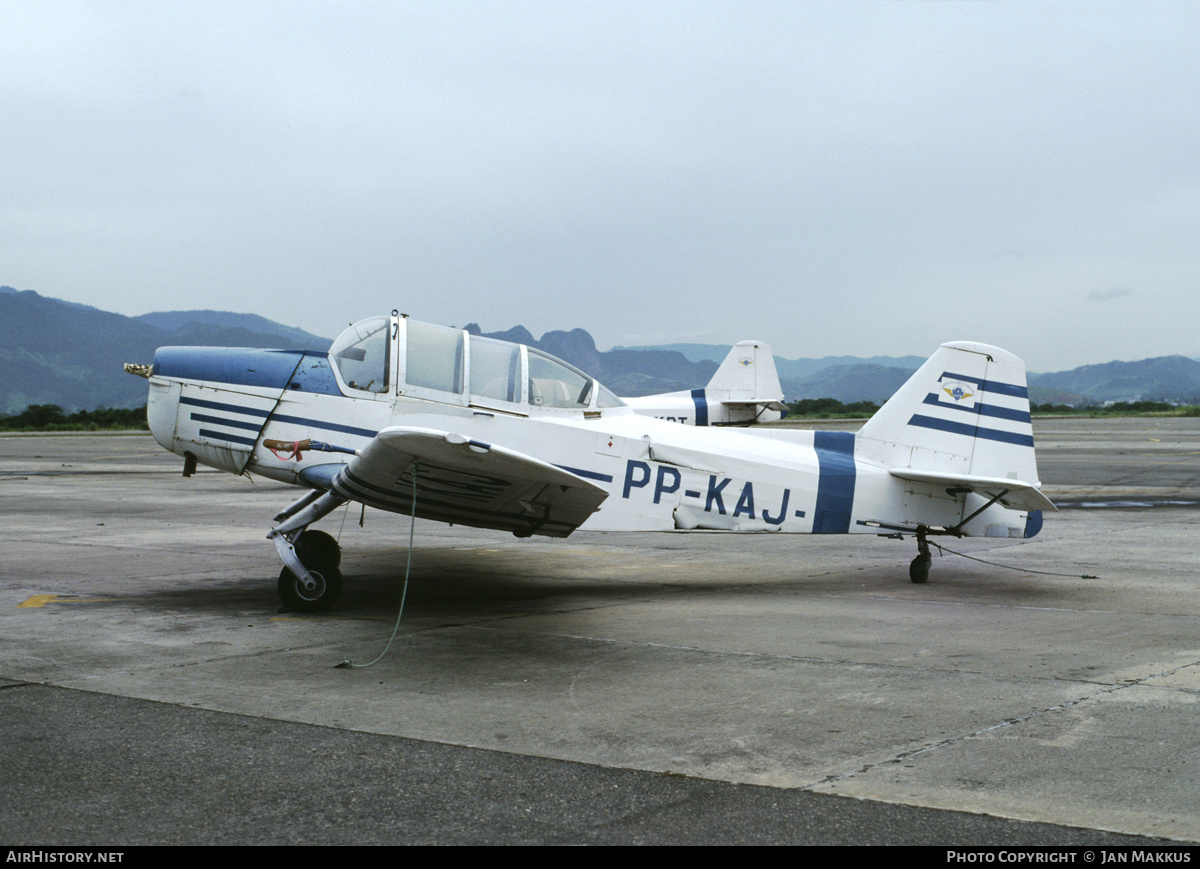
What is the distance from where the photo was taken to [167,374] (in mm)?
8195

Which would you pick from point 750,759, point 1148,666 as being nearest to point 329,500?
point 750,759

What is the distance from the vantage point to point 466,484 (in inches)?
289

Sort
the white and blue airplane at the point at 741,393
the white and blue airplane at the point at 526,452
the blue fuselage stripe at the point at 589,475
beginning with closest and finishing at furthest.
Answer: the white and blue airplane at the point at 526,452, the blue fuselage stripe at the point at 589,475, the white and blue airplane at the point at 741,393

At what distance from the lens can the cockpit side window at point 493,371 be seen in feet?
26.5

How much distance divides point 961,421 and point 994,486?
75 centimetres

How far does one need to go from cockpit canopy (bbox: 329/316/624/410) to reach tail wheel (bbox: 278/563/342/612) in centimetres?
148

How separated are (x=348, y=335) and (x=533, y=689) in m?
3.91

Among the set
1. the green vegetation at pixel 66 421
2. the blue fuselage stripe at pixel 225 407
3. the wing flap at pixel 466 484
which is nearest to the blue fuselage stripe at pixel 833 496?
the wing flap at pixel 466 484

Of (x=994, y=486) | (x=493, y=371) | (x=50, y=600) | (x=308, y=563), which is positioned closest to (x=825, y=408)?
(x=994, y=486)

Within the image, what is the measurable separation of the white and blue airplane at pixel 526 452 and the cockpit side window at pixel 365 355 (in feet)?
→ 0.04

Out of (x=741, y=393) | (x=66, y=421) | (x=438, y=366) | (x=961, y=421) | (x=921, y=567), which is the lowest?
(x=66, y=421)

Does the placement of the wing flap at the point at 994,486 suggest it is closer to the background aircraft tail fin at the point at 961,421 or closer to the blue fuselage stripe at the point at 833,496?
the background aircraft tail fin at the point at 961,421

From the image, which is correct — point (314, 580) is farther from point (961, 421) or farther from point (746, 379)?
point (746, 379)

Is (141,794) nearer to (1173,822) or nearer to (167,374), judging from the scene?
(1173,822)
